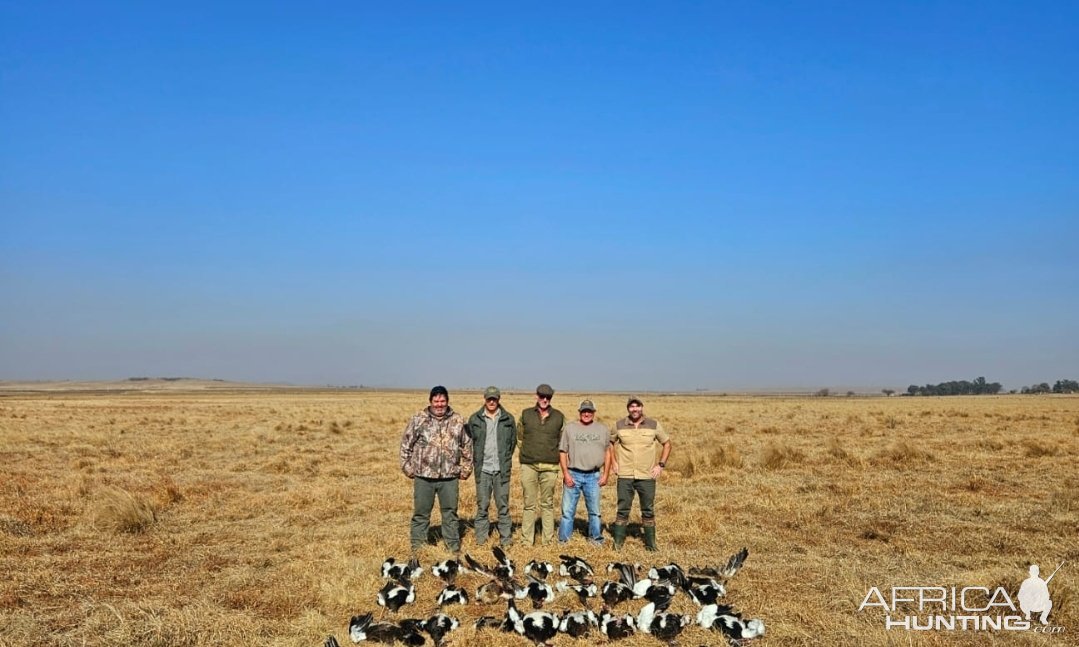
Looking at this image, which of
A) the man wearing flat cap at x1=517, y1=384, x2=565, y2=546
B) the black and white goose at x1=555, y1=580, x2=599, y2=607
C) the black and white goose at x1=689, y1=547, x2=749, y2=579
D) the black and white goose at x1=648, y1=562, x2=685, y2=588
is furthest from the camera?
the man wearing flat cap at x1=517, y1=384, x2=565, y2=546

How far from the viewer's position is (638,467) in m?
9.56

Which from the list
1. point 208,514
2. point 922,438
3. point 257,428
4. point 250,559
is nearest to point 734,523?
point 250,559

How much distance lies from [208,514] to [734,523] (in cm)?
889

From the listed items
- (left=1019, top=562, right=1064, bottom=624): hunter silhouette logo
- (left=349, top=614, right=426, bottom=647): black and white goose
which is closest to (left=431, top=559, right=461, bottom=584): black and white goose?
(left=349, top=614, right=426, bottom=647): black and white goose

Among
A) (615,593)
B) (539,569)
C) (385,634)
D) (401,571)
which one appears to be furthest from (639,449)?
(385,634)

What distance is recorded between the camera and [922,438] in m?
24.9

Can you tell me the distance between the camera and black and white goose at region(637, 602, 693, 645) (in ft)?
20.8

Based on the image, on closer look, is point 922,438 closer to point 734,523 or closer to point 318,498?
point 734,523

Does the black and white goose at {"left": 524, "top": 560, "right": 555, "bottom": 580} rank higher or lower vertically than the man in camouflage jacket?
lower

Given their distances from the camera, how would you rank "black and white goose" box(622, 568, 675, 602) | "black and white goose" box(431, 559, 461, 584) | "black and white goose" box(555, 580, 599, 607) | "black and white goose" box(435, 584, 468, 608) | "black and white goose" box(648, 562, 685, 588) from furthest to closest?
"black and white goose" box(431, 559, 461, 584) < "black and white goose" box(648, 562, 685, 588) < "black and white goose" box(555, 580, 599, 607) < "black and white goose" box(435, 584, 468, 608) < "black and white goose" box(622, 568, 675, 602)

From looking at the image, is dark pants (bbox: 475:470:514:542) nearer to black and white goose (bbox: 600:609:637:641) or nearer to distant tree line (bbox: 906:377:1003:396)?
black and white goose (bbox: 600:609:637:641)

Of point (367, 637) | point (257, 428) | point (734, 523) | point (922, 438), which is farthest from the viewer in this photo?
point (257, 428)

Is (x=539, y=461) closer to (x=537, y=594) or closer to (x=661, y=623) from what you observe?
(x=537, y=594)

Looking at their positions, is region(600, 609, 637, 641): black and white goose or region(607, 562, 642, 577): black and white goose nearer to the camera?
region(600, 609, 637, 641): black and white goose
